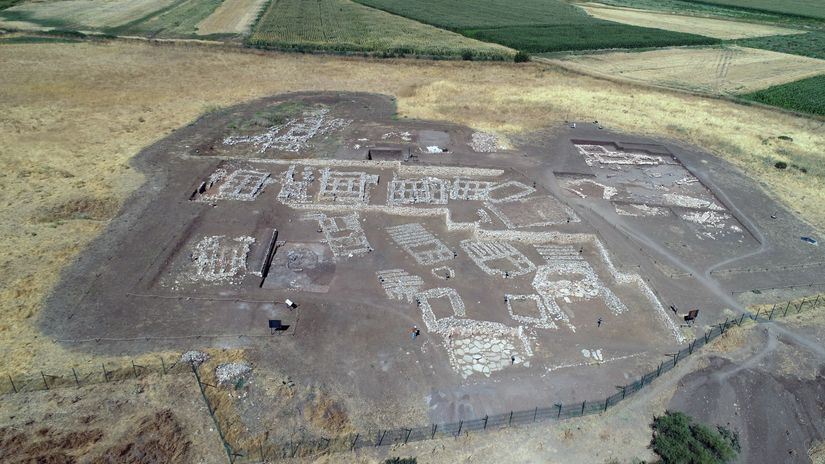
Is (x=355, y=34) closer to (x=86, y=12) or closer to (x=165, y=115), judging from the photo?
(x=165, y=115)

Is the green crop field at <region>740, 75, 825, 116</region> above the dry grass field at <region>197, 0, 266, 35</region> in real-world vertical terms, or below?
below

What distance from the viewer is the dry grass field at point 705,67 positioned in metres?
70.8

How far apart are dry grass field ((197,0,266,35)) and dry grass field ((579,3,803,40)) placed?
2933 inches

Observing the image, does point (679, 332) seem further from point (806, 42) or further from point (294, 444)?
point (806, 42)

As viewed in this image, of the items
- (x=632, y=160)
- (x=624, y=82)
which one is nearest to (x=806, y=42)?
(x=624, y=82)

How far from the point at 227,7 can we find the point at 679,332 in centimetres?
10606

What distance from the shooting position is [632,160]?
4775 cm

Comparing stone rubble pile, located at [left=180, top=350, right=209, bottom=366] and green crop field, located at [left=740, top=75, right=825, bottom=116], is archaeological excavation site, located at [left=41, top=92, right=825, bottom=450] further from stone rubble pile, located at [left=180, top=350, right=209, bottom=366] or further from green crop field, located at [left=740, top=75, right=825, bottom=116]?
green crop field, located at [left=740, top=75, right=825, bottom=116]

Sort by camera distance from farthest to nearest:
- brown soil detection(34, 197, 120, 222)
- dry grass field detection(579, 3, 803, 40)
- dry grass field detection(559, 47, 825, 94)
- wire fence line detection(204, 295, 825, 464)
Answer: dry grass field detection(579, 3, 803, 40) < dry grass field detection(559, 47, 825, 94) < brown soil detection(34, 197, 120, 222) < wire fence line detection(204, 295, 825, 464)

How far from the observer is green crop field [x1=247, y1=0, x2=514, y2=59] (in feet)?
254

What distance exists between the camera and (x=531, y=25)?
321ft

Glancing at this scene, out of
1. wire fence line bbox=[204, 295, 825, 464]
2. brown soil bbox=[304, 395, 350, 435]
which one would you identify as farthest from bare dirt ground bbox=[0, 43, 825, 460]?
brown soil bbox=[304, 395, 350, 435]

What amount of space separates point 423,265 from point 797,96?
206 feet

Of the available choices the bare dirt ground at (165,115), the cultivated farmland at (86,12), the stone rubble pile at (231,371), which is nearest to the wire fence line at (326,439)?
the stone rubble pile at (231,371)
